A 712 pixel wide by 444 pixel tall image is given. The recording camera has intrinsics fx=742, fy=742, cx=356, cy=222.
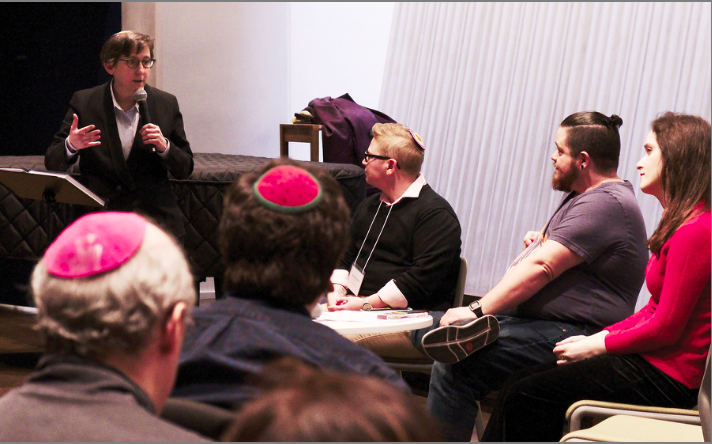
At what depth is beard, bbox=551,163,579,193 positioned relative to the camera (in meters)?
2.51

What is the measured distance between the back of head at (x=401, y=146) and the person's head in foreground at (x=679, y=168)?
113cm

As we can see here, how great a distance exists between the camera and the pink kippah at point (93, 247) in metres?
0.83

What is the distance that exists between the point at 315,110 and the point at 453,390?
283cm

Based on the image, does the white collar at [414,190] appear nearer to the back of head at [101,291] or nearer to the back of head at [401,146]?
the back of head at [401,146]

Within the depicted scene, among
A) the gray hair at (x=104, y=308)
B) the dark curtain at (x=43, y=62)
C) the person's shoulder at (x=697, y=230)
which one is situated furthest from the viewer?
the dark curtain at (x=43, y=62)

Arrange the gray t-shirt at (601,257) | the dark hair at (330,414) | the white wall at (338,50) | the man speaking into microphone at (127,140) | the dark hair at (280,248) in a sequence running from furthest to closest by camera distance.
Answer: the white wall at (338,50), the man speaking into microphone at (127,140), the gray t-shirt at (601,257), the dark hair at (280,248), the dark hair at (330,414)

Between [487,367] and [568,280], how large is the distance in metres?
0.38

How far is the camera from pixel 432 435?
559 mm

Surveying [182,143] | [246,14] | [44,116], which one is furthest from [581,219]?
[44,116]

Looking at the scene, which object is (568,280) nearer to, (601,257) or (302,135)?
(601,257)

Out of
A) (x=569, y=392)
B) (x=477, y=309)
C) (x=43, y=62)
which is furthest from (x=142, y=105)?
(x=43, y=62)

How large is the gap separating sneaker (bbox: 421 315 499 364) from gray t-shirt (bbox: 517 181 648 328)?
0.86 ft

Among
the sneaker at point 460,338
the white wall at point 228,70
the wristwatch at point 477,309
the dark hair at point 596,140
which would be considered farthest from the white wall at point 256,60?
the sneaker at point 460,338

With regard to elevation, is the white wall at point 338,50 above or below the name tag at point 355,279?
above
